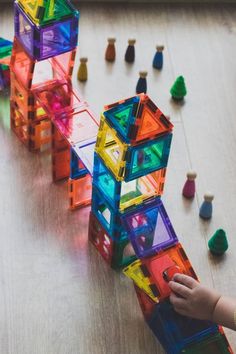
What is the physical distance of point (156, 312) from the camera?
1.64m

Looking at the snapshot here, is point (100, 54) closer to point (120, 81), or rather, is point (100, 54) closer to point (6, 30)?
point (120, 81)

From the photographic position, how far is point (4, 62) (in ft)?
7.12

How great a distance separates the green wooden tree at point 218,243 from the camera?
1.83 metres

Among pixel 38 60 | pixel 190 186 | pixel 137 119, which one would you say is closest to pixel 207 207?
pixel 190 186

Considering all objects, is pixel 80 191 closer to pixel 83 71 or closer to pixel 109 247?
pixel 109 247

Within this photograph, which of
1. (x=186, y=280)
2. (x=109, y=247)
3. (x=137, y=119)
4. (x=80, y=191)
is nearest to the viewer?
(x=137, y=119)

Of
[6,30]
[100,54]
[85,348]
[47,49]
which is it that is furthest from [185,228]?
[6,30]

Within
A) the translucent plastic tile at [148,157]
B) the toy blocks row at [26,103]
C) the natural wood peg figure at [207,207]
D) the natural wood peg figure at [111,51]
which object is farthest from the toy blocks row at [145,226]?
the natural wood peg figure at [111,51]

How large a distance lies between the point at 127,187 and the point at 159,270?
0.71ft

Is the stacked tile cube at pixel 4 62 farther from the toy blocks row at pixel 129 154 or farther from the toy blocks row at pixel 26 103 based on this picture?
the toy blocks row at pixel 129 154

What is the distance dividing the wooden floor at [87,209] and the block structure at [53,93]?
81mm

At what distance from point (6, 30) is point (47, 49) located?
58cm

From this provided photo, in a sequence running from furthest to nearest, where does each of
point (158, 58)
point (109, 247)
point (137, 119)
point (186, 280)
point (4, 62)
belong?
point (158, 58) < point (4, 62) < point (109, 247) < point (186, 280) < point (137, 119)

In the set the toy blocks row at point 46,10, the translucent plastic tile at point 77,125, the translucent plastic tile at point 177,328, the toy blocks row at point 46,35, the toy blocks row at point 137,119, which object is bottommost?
the translucent plastic tile at point 177,328
